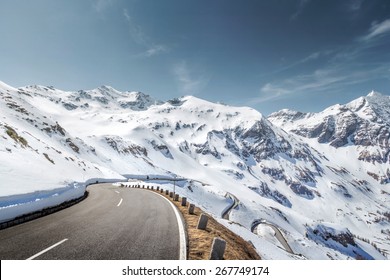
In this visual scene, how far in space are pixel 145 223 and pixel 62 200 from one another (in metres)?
7.96

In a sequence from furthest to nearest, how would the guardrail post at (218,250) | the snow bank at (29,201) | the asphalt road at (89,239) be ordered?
the snow bank at (29,201), the guardrail post at (218,250), the asphalt road at (89,239)

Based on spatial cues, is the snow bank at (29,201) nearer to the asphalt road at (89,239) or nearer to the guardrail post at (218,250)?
the asphalt road at (89,239)

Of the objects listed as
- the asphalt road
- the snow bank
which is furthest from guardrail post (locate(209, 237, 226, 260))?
the snow bank

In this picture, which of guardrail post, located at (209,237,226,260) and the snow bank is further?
the snow bank

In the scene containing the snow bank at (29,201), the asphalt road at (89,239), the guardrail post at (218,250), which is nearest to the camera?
the asphalt road at (89,239)

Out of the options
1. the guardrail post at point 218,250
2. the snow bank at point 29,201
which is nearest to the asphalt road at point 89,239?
the snow bank at point 29,201

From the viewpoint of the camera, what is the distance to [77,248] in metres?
8.47

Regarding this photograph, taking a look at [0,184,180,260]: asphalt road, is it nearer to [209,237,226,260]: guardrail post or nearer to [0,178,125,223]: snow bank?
[0,178,125,223]: snow bank

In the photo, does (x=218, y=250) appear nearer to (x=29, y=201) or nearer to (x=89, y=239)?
(x=89, y=239)

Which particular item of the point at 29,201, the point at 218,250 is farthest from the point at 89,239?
the point at 29,201

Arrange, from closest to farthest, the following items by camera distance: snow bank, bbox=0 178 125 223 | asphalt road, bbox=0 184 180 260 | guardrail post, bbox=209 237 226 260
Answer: asphalt road, bbox=0 184 180 260
guardrail post, bbox=209 237 226 260
snow bank, bbox=0 178 125 223
